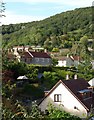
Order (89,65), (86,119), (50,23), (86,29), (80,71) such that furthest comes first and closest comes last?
(50,23), (86,29), (89,65), (80,71), (86,119)

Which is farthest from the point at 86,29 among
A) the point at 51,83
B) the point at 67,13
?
the point at 51,83

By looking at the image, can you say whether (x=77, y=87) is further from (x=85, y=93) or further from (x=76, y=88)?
(x=85, y=93)

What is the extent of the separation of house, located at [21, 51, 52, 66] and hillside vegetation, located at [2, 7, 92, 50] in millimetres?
26095

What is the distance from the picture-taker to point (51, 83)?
1233 inches

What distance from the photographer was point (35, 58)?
151ft

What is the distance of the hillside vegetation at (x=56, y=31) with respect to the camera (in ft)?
276

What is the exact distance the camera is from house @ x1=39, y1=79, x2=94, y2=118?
18703 mm

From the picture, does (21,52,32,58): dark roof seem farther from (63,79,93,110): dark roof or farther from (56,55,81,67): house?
(63,79,93,110): dark roof

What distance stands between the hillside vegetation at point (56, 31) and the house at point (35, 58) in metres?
26.1

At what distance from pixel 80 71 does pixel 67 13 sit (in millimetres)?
88365

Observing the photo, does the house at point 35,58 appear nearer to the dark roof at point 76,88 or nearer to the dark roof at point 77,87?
the dark roof at point 77,87

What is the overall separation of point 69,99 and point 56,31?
8513 cm

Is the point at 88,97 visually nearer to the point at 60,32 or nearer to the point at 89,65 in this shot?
the point at 89,65

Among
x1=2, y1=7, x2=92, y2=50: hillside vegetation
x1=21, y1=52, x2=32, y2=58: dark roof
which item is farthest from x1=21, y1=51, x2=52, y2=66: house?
x1=2, y1=7, x2=92, y2=50: hillside vegetation
